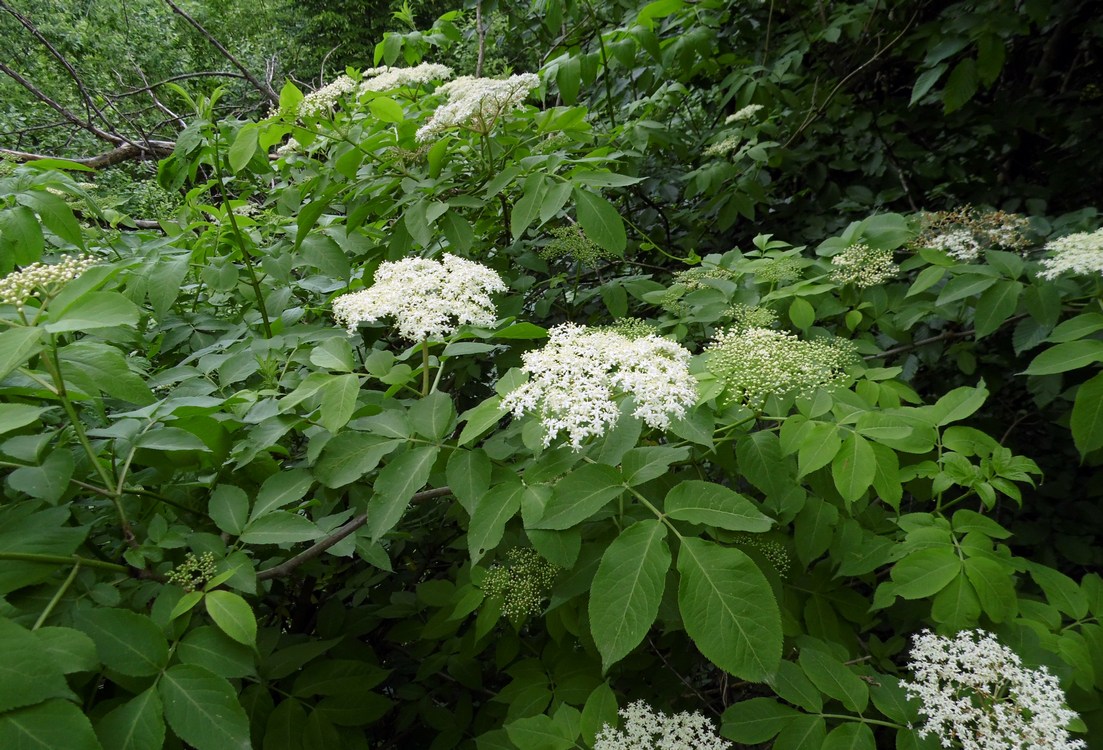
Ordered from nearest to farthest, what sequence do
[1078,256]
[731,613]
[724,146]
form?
[731,613] < [1078,256] < [724,146]

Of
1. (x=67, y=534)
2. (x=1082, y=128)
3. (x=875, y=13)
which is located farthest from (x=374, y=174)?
(x=1082, y=128)

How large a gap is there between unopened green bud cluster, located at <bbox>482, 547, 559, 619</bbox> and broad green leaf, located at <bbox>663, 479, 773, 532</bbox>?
0.56 metres

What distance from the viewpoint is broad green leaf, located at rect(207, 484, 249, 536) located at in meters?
1.39

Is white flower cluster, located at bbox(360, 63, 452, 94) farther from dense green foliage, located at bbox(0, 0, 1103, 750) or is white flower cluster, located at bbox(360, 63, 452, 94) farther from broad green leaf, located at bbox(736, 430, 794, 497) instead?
broad green leaf, located at bbox(736, 430, 794, 497)

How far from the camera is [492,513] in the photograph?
1.26 meters

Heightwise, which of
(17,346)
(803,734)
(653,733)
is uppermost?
(17,346)

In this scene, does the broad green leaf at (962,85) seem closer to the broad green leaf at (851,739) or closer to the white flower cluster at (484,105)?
the white flower cluster at (484,105)

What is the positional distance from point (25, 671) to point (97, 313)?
26.1 inches

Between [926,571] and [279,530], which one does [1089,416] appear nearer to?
[926,571]

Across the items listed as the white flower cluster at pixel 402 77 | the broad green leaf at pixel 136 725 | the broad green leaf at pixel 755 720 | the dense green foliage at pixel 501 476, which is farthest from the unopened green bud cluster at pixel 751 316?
the white flower cluster at pixel 402 77

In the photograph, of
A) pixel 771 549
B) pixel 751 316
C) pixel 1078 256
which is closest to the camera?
pixel 771 549

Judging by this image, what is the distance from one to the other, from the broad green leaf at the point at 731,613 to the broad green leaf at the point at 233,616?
0.87m

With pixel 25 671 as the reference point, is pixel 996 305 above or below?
below

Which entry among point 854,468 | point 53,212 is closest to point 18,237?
point 53,212
